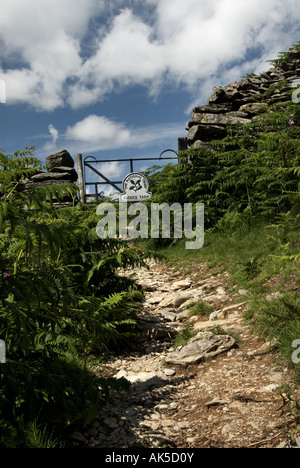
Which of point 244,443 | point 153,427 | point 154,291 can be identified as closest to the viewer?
point 244,443

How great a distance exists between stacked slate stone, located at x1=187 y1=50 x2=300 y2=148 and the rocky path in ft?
21.5

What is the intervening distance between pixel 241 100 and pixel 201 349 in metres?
8.97

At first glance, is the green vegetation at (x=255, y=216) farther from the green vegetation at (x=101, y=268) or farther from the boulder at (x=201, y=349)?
the boulder at (x=201, y=349)

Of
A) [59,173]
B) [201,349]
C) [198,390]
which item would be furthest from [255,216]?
[59,173]

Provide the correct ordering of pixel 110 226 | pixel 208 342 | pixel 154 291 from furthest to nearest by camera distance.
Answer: pixel 154 291 < pixel 110 226 < pixel 208 342

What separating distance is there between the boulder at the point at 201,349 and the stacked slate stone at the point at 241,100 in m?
7.04

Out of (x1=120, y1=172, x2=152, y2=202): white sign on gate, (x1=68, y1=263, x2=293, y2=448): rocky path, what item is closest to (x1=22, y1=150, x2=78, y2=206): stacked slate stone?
(x1=120, y1=172, x2=152, y2=202): white sign on gate

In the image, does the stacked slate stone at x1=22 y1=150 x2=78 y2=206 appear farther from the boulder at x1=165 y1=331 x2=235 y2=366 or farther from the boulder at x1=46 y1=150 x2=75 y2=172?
the boulder at x1=165 y1=331 x2=235 y2=366

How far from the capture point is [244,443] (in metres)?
2.12

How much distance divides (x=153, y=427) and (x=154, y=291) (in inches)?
131

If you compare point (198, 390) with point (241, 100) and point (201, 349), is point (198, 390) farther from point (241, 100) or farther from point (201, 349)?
point (241, 100)

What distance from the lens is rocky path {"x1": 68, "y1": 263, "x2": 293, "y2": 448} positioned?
7.42 ft

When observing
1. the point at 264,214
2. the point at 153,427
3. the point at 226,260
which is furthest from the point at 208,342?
the point at 264,214
